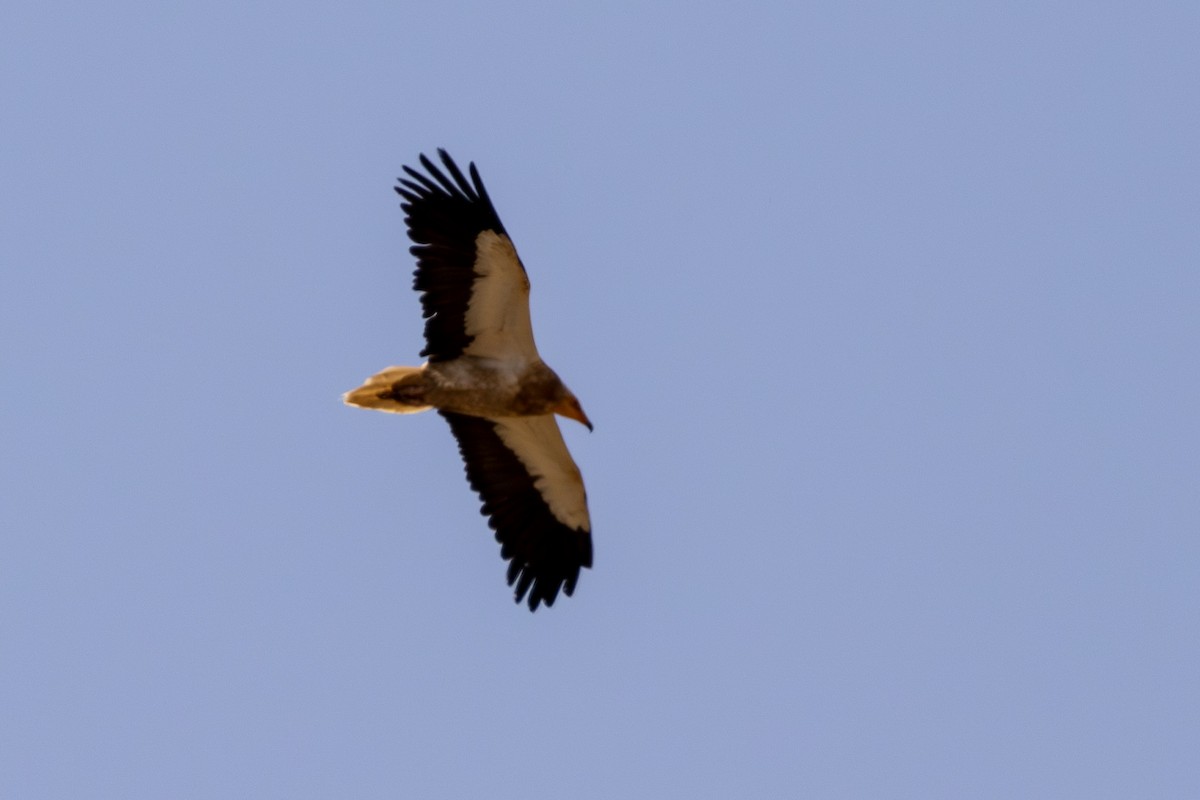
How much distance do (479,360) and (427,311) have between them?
1.85 feet

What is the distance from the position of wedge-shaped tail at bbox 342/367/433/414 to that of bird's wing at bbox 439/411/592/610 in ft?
3.19

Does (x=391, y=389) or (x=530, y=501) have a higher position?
(x=391, y=389)

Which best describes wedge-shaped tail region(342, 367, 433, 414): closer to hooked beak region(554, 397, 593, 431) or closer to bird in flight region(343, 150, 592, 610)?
bird in flight region(343, 150, 592, 610)

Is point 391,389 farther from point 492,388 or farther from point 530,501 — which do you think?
point 530,501

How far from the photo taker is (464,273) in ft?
53.3

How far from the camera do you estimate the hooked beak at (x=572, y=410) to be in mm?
16469

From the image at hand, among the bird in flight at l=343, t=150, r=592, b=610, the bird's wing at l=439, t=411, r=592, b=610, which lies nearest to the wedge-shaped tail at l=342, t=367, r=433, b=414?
the bird in flight at l=343, t=150, r=592, b=610

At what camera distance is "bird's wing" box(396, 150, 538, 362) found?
633 inches

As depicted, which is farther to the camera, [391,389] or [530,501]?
[530,501]

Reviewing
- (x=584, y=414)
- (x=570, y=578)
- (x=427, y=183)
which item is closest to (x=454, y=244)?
(x=427, y=183)

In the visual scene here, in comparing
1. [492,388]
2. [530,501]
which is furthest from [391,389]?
[530,501]

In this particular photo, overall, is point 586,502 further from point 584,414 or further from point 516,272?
point 516,272

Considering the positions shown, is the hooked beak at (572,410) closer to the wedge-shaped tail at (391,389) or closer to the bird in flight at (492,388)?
the bird in flight at (492,388)

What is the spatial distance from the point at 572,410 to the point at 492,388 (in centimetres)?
65
